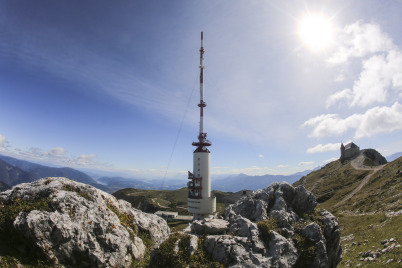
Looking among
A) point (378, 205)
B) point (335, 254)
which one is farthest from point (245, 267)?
point (378, 205)

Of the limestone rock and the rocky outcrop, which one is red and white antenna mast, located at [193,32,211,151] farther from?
the rocky outcrop

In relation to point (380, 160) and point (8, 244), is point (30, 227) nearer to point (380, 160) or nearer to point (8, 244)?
point (8, 244)

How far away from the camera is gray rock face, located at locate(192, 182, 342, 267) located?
51.3 ft

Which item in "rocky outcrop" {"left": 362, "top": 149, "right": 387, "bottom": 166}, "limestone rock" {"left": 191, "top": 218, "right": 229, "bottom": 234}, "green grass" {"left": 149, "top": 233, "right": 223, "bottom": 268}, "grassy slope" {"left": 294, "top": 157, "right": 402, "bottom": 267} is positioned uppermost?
"rocky outcrop" {"left": 362, "top": 149, "right": 387, "bottom": 166}

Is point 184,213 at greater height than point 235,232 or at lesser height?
lesser

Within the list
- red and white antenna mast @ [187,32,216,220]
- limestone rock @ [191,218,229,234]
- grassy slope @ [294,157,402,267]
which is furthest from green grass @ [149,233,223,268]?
red and white antenna mast @ [187,32,216,220]

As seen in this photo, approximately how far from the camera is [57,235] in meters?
15.1

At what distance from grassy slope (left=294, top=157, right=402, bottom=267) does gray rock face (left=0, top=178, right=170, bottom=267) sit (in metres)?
24.3

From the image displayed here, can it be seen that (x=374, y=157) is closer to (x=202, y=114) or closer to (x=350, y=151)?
(x=350, y=151)

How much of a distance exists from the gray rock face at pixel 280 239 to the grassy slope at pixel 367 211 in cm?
640

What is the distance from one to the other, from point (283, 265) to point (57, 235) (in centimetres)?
1712

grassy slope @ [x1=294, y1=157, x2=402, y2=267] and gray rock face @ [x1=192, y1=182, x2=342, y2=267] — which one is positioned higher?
gray rock face @ [x1=192, y1=182, x2=342, y2=267]

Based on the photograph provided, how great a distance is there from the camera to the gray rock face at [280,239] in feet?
51.3

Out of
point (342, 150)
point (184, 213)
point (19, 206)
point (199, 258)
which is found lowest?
point (184, 213)
